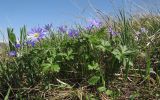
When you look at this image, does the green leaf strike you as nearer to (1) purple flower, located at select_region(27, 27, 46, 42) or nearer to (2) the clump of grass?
(2) the clump of grass

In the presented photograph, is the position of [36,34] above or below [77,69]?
above

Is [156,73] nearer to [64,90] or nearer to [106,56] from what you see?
[106,56]

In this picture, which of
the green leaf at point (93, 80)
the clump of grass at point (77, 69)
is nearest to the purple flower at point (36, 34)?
the clump of grass at point (77, 69)

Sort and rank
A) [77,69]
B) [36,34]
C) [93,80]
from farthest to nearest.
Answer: [36,34], [77,69], [93,80]

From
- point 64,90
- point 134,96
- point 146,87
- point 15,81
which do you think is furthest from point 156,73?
point 15,81

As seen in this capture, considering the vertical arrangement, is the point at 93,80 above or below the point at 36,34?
below

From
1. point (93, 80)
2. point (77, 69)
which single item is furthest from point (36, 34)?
point (93, 80)

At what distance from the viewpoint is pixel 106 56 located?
2.83 m

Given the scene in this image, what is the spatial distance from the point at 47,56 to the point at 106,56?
1.44ft

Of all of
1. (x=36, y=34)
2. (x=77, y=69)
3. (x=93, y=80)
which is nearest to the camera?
(x=93, y=80)

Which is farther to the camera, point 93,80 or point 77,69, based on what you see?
point 77,69

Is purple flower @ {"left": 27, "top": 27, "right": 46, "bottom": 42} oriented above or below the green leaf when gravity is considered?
above

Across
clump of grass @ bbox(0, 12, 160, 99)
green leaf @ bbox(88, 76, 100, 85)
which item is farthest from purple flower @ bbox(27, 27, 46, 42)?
green leaf @ bbox(88, 76, 100, 85)

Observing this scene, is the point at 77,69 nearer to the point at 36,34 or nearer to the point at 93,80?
the point at 93,80
